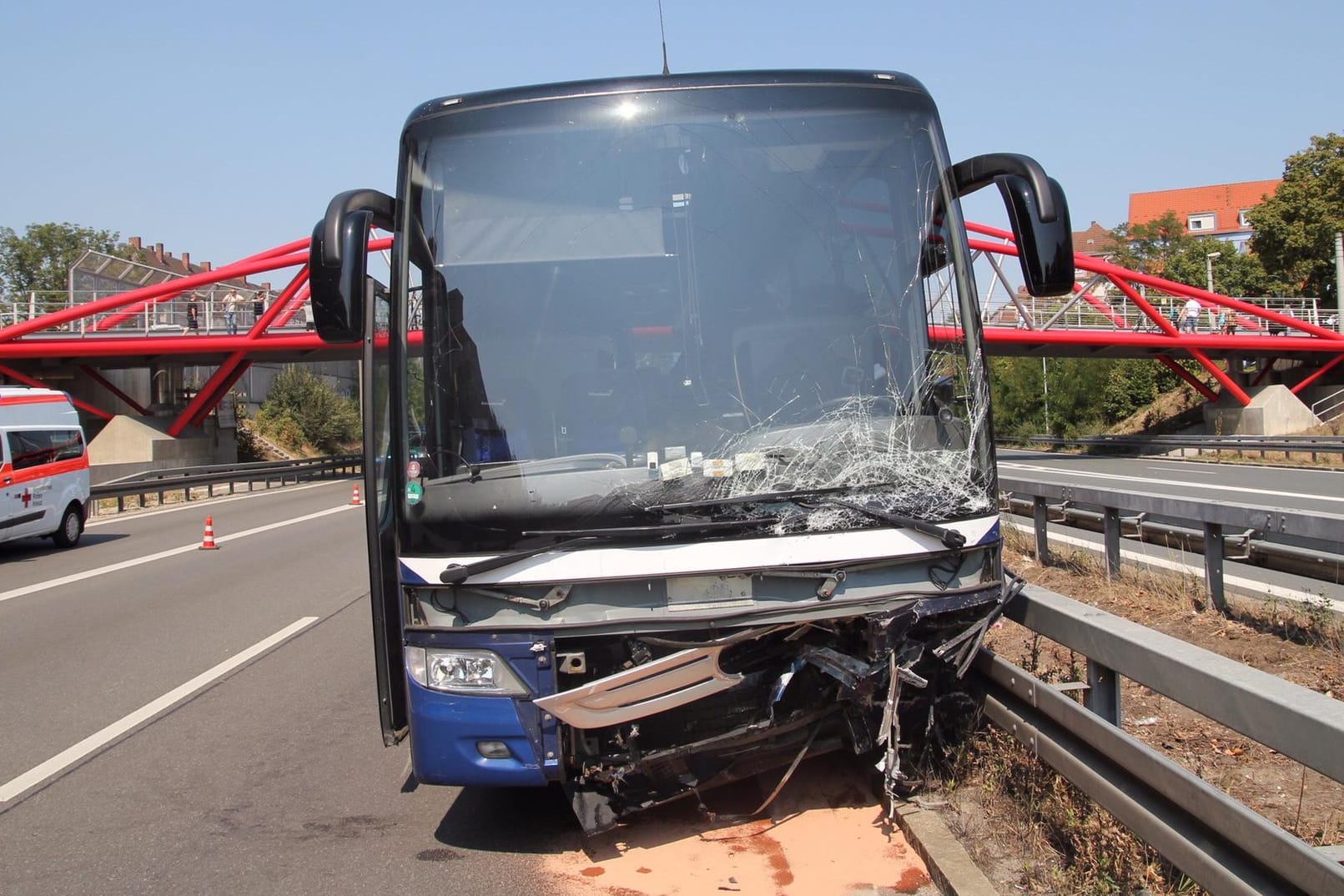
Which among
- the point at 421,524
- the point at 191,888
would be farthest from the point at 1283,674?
the point at 191,888

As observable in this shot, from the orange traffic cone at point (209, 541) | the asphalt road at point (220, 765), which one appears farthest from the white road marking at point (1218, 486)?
the orange traffic cone at point (209, 541)

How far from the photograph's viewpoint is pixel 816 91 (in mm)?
5129

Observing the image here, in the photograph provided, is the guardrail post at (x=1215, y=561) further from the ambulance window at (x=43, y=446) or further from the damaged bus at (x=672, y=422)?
the ambulance window at (x=43, y=446)

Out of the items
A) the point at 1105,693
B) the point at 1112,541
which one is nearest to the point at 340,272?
the point at 1105,693

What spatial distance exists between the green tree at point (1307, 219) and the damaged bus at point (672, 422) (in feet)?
216

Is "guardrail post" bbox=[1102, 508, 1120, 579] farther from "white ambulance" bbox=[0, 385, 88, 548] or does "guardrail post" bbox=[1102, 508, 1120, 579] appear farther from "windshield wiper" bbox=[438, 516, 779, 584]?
"white ambulance" bbox=[0, 385, 88, 548]

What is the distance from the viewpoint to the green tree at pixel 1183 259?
76688 millimetres

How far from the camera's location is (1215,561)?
7.48 meters

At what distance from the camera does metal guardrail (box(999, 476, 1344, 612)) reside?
21.5ft

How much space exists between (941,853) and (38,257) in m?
107

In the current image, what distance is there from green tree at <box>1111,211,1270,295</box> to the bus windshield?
72487mm

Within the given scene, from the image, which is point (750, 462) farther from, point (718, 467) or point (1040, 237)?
point (1040, 237)

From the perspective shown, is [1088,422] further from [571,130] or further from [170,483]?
[571,130]

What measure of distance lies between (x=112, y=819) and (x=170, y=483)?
82.9 ft
